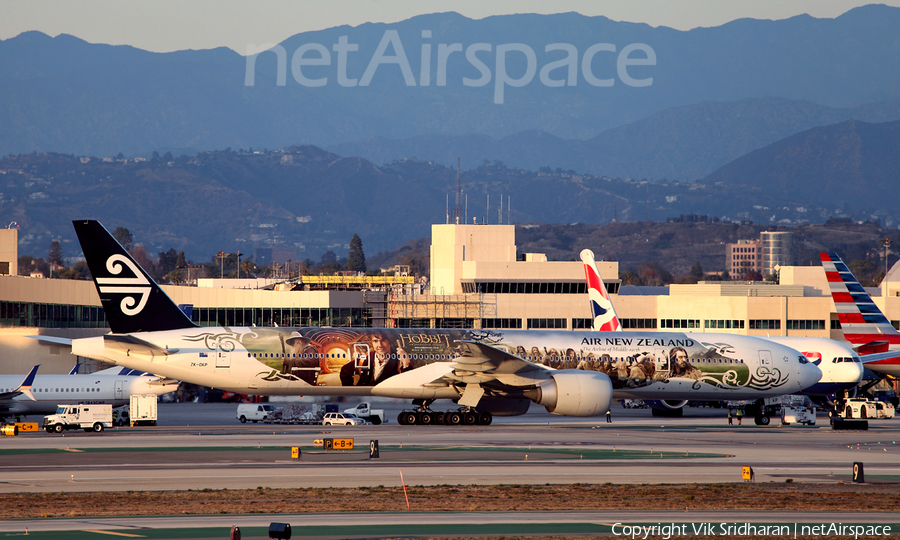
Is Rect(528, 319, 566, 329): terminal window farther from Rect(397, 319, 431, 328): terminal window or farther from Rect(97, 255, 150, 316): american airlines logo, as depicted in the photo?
Rect(97, 255, 150, 316): american airlines logo

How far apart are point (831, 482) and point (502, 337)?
65.1 ft

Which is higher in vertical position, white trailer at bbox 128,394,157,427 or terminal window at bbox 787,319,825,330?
terminal window at bbox 787,319,825,330

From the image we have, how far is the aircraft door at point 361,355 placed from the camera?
135ft

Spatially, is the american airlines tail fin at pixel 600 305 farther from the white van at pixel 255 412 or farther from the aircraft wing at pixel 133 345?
the aircraft wing at pixel 133 345

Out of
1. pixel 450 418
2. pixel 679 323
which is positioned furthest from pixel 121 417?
pixel 679 323

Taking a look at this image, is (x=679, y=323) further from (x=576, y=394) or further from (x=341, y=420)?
(x=576, y=394)

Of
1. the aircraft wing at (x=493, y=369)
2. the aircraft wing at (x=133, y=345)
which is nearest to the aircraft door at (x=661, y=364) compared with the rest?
the aircraft wing at (x=493, y=369)

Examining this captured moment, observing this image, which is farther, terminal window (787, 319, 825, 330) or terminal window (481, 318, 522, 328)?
terminal window (481, 318, 522, 328)

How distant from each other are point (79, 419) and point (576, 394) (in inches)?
817

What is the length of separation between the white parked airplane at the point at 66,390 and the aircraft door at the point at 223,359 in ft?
45.2

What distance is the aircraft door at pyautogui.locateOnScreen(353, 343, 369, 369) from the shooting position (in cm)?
4109

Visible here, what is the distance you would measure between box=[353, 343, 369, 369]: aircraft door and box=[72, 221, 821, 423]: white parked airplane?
0.13 ft

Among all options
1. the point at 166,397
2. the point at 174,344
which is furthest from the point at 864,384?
the point at 166,397

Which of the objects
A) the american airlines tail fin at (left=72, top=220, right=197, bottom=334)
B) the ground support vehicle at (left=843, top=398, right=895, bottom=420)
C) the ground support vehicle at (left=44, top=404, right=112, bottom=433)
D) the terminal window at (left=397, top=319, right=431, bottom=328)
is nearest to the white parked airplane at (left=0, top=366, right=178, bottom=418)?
the ground support vehicle at (left=44, top=404, right=112, bottom=433)
